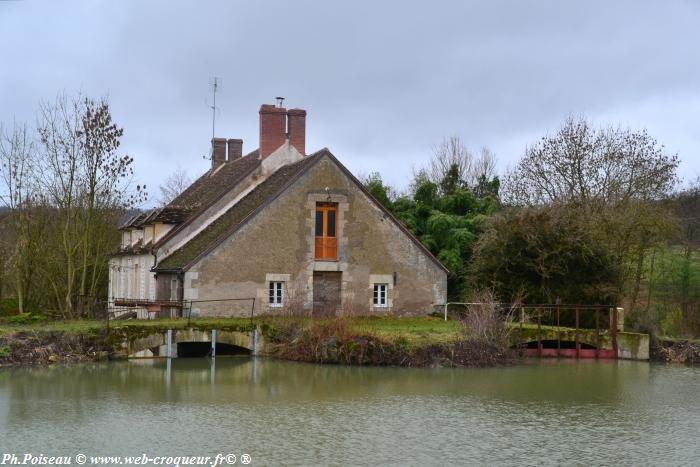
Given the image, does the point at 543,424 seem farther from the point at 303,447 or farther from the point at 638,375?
the point at 638,375

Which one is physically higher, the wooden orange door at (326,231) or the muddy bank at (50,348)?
the wooden orange door at (326,231)

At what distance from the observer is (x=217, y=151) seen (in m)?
37.9

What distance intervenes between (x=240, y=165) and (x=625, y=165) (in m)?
14.3

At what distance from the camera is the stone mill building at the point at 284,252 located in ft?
81.0

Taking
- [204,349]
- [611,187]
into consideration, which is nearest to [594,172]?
[611,187]

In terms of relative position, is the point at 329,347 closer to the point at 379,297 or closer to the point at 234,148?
the point at 379,297

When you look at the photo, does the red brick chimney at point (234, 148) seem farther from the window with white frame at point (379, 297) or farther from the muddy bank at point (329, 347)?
the muddy bank at point (329, 347)

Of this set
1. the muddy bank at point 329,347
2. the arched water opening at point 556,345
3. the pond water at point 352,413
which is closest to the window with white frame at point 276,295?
the muddy bank at point 329,347

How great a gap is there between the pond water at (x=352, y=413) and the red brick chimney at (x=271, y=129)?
32.6ft

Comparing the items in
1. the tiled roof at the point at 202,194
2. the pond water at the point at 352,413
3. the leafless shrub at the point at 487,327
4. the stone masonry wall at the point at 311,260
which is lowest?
the pond water at the point at 352,413

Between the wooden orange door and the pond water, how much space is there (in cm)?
583

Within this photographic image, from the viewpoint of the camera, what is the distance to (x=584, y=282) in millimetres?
26375

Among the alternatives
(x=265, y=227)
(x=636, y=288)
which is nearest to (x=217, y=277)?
(x=265, y=227)

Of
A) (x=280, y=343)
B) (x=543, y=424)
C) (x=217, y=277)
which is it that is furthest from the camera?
(x=217, y=277)
